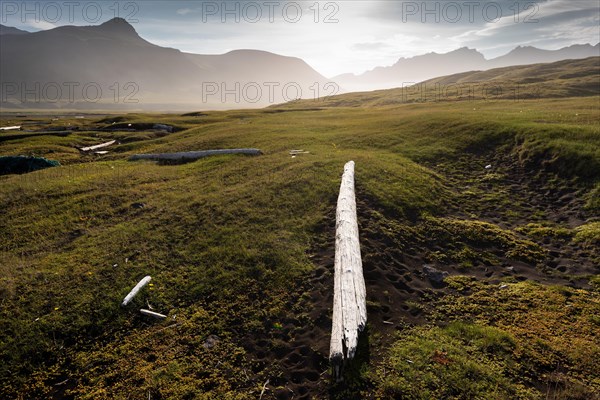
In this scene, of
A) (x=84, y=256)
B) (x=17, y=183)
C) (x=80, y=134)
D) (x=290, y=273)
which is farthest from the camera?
(x=80, y=134)

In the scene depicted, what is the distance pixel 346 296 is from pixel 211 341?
15.5 ft

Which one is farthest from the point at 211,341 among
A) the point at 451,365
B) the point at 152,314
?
the point at 451,365

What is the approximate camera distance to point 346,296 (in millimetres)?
10023

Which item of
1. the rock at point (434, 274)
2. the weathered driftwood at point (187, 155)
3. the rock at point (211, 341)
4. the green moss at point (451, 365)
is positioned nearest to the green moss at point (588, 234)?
the rock at point (434, 274)

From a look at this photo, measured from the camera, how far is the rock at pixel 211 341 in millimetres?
10072

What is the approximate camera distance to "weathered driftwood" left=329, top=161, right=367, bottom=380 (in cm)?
838

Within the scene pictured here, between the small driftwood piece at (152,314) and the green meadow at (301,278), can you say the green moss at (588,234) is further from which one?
the small driftwood piece at (152,314)

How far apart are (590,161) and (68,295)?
30.5 metres

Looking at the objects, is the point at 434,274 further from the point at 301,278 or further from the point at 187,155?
the point at 187,155

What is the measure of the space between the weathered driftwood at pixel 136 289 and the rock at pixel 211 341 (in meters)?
3.83

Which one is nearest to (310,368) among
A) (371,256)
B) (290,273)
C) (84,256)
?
(290,273)

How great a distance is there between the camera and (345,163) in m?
25.1

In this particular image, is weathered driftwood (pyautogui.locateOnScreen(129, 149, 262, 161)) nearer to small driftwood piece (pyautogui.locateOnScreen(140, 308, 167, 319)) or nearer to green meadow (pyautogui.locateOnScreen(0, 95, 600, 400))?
green meadow (pyautogui.locateOnScreen(0, 95, 600, 400))

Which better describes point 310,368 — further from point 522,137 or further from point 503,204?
point 522,137
